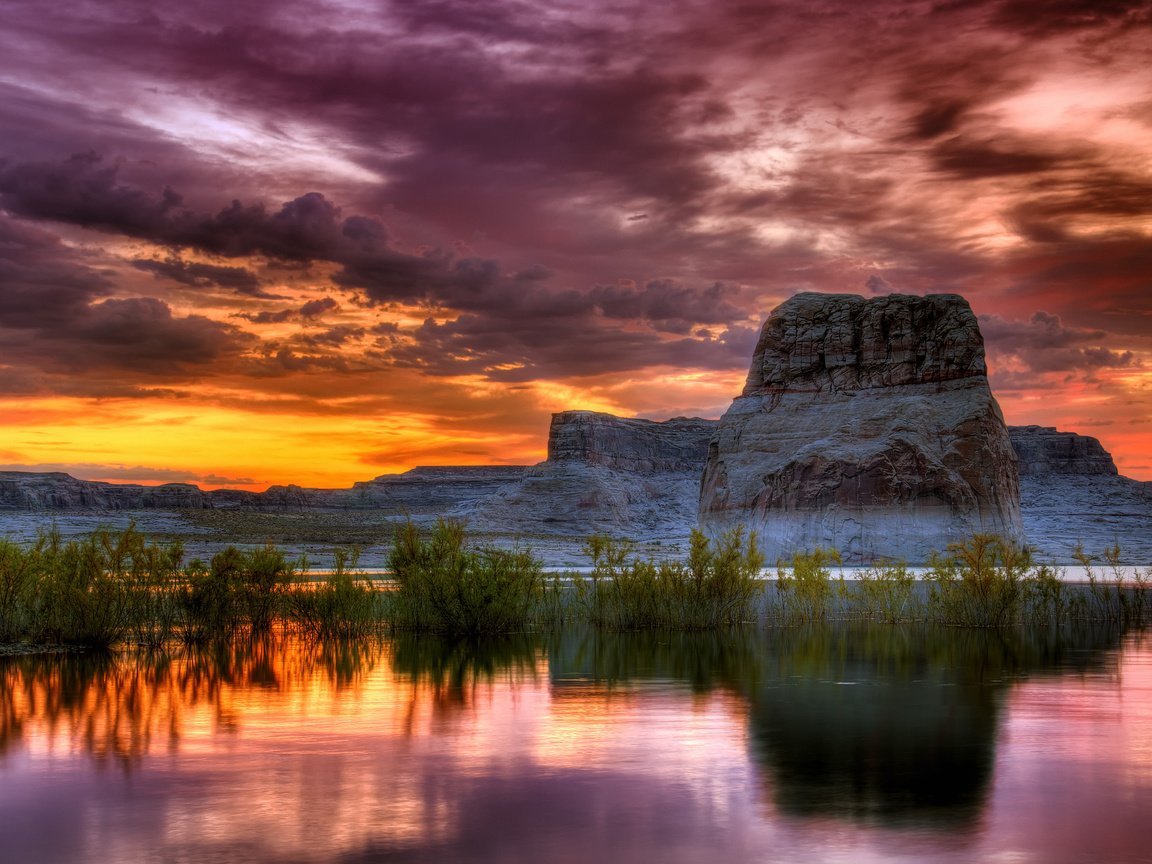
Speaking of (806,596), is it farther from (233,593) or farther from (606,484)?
(606,484)

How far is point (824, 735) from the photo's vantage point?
12.4m

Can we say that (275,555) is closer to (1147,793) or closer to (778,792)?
(778,792)

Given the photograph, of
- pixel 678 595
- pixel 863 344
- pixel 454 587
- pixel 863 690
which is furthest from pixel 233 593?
pixel 863 344

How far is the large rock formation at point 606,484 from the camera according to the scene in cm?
14688

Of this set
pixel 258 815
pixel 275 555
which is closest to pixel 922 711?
pixel 258 815

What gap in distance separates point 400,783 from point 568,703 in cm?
489

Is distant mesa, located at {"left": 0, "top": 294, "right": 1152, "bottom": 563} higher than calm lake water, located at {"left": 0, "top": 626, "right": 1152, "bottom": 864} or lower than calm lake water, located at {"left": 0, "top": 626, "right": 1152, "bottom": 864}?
higher

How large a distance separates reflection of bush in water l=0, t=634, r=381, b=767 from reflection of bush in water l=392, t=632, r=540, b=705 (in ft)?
2.31

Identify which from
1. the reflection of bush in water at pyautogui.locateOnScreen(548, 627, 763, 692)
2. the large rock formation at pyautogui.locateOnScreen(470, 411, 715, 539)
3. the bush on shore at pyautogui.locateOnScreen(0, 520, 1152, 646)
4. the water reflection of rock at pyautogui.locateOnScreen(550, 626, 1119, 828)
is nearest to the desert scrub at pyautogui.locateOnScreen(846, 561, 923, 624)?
the bush on shore at pyautogui.locateOnScreen(0, 520, 1152, 646)

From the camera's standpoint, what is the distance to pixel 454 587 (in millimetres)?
23453

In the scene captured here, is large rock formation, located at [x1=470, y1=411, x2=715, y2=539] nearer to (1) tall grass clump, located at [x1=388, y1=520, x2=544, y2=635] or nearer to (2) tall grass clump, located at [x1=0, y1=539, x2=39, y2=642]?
(1) tall grass clump, located at [x1=388, y1=520, x2=544, y2=635]

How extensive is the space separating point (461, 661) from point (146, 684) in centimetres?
511

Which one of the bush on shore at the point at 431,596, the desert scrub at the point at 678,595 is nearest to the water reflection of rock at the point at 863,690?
the desert scrub at the point at 678,595

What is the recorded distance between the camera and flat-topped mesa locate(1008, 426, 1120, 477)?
600 feet
